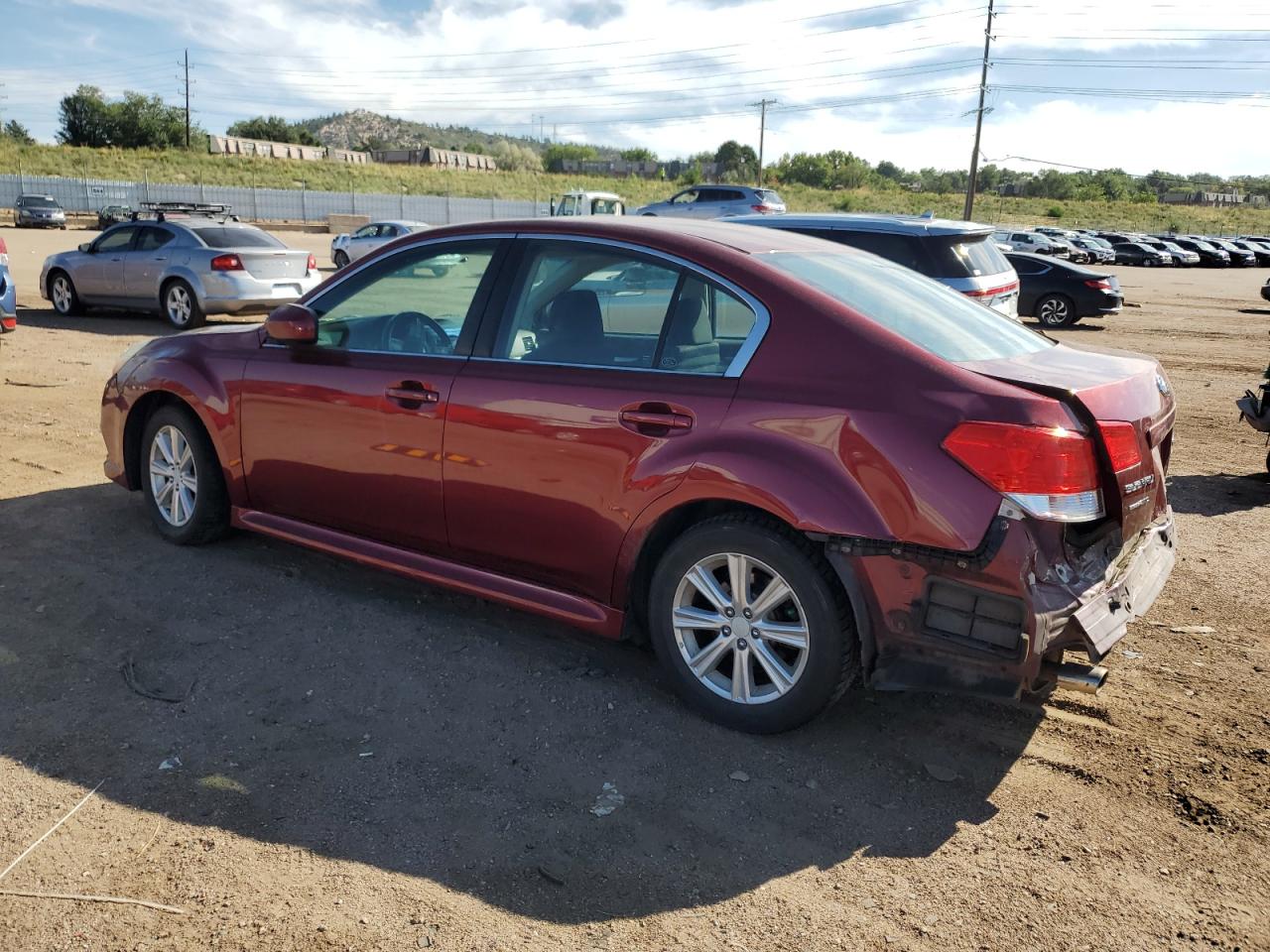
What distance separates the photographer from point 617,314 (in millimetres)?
4113

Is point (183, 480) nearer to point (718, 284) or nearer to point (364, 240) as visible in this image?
point (718, 284)

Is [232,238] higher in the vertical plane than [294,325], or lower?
higher

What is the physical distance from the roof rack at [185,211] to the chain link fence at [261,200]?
125 ft

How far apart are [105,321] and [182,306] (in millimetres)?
1816

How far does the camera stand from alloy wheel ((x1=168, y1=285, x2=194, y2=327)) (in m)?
14.1

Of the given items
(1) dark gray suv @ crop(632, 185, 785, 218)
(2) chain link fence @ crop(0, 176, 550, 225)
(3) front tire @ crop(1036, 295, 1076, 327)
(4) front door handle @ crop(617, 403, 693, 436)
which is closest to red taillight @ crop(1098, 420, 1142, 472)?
(4) front door handle @ crop(617, 403, 693, 436)

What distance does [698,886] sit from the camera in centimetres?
290

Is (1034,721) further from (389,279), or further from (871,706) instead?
(389,279)

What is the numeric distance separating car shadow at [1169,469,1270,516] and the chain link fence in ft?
161

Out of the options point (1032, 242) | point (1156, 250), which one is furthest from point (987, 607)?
point (1156, 250)

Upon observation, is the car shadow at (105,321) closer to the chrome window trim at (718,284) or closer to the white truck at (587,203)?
the chrome window trim at (718,284)

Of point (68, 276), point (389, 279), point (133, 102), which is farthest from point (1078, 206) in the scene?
point (389, 279)

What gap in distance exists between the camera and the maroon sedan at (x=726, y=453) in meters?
3.22

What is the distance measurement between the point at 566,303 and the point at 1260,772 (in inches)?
118
